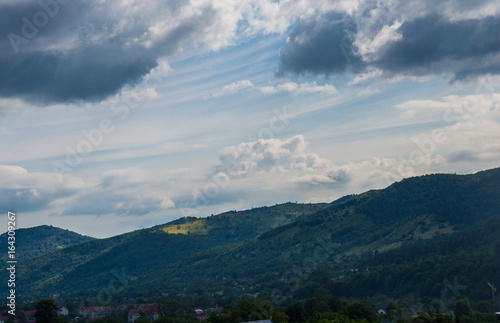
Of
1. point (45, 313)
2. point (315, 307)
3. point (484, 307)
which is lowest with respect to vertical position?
point (484, 307)

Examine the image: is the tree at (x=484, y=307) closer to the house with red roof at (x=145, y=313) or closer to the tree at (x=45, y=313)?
the house with red roof at (x=145, y=313)

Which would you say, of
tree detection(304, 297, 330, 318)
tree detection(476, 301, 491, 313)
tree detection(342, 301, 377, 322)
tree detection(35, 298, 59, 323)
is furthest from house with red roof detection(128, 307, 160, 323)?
tree detection(476, 301, 491, 313)

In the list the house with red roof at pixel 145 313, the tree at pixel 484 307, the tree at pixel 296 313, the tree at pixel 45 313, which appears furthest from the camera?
the house with red roof at pixel 145 313

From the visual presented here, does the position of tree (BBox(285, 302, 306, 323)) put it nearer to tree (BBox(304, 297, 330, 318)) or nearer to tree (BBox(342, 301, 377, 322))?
tree (BBox(304, 297, 330, 318))

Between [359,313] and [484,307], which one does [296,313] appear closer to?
[359,313]

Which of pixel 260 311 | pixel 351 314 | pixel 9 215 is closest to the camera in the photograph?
pixel 9 215

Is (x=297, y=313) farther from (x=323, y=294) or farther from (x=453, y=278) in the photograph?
(x=453, y=278)

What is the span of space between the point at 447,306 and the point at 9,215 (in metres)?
145

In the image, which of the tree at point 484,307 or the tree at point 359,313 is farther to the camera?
the tree at point 484,307

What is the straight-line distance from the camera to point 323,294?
171 meters

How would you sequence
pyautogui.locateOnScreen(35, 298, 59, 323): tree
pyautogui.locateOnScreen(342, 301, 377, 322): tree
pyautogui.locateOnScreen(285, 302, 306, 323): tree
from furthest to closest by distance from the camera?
pyautogui.locateOnScreen(35, 298, 59, 323): tree
pyautogui.locateOnScreen(285, 302, 306, 323): tree
pyautogui.locateOnScreen(342, 301, 377, 322): tree

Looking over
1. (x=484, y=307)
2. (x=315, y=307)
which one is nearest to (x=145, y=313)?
(x=315, y=307)

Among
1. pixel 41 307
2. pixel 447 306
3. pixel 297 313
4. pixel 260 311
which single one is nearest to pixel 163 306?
pixel 41 307

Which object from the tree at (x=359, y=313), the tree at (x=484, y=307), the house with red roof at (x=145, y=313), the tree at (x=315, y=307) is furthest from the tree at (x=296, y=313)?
the house with red roof at (x=145, y=313)
